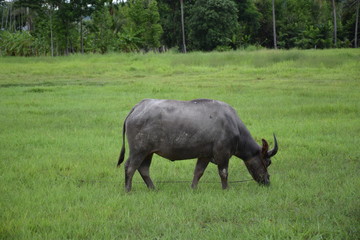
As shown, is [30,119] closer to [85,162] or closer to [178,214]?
[85,162]

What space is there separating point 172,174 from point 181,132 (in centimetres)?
137

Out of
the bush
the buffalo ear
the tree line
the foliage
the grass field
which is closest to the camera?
the grass field

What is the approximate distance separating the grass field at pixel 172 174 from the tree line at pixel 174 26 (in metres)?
21.6

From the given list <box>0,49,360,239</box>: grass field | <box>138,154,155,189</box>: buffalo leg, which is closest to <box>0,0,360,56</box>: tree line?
<box>0,49,360,239</box>: grass field

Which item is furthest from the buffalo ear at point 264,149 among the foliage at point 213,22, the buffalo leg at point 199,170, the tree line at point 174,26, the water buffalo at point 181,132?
the foliage at point 213,22

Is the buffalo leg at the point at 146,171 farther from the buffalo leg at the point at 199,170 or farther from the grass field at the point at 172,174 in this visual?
the buffalo leg at the point at 199,170

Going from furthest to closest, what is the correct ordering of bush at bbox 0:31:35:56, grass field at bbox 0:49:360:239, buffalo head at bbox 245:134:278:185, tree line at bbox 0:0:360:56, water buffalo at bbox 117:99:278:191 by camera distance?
bush at bbox 0:31:35:56, tree line at bbox 0:0:360:56, buffalo head at bbox 245:134:278:185, water buffalo at bbox 117:99:278:191, grass field at bbox 0:49:360:239

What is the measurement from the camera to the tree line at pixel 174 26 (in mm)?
38094

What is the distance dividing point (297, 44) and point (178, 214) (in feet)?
160

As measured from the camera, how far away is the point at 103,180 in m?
6.98

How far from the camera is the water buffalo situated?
243 inches

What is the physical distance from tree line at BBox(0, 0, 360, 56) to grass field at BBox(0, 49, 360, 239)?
21.6m

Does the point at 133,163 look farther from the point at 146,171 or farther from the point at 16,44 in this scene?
the point at 16,44

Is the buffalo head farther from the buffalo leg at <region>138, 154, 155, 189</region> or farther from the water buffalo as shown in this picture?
the buffalo leg at <region>138, 154, 155, 189</region>
